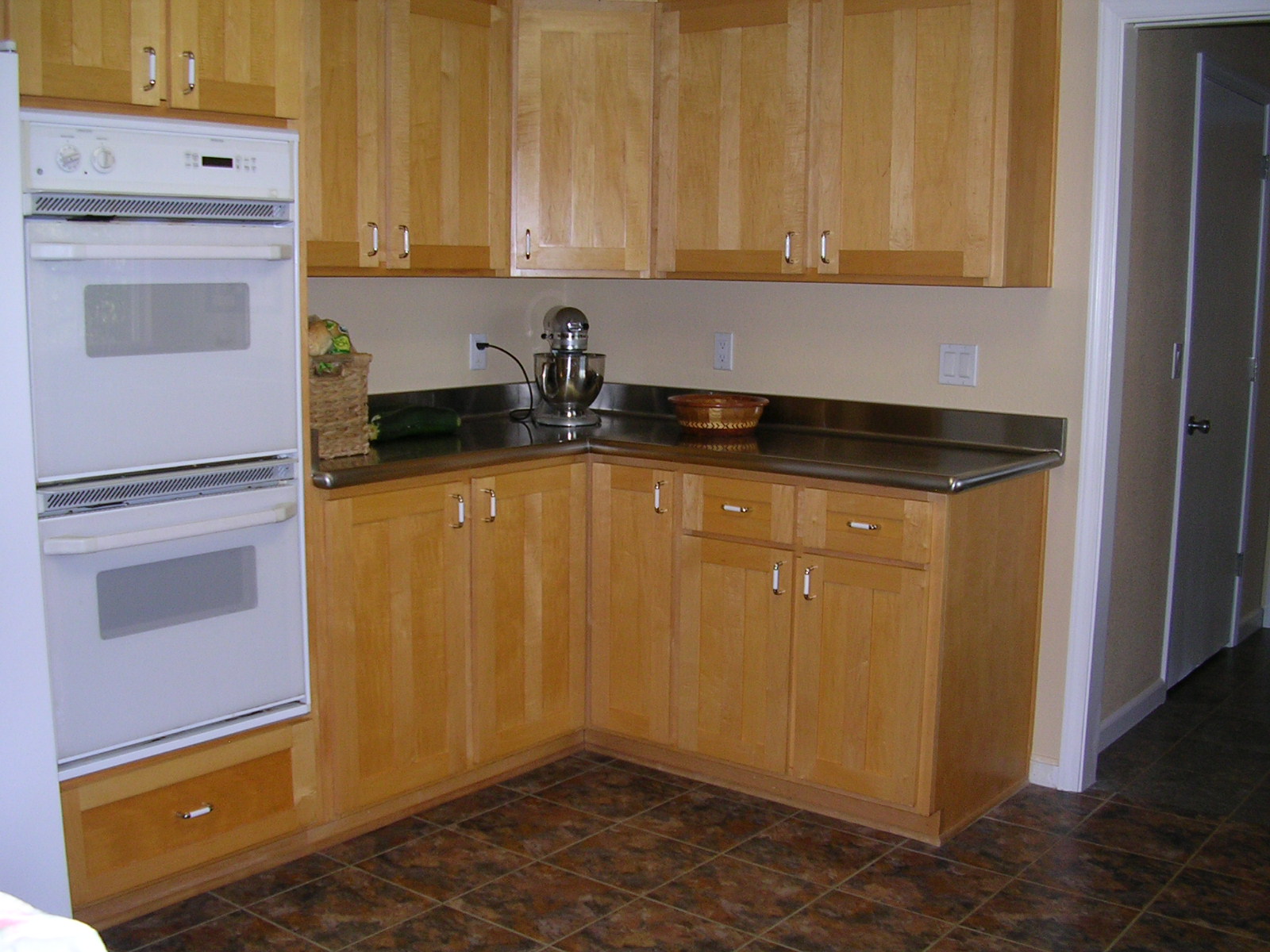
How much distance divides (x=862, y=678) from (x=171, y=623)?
4.92 feet

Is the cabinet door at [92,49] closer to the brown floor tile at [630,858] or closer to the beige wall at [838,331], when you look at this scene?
the beige wall at [838,331]

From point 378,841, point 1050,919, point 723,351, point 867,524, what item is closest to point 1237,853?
point 1050,919

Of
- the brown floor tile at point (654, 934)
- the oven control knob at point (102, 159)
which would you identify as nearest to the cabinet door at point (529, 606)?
the brown floor tile at point (654, 934)

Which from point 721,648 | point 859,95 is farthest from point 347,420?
point 859,95

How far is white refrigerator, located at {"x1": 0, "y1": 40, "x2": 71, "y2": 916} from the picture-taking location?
225 centimetres

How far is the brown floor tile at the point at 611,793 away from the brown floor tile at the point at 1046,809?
81 centimetres

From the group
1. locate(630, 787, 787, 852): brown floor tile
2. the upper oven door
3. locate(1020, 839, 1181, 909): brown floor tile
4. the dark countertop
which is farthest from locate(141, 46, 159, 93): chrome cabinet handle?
locate(1020, 839, 1181, 909): brown floor tile

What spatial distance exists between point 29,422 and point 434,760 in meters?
1.28

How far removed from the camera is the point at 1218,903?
2768 millimetres

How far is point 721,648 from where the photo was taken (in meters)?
3.27

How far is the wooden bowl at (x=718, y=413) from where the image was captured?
3482mm

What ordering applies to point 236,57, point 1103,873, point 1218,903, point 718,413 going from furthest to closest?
1. point 718,413
2. point 1103,873
3. point 1218,903
4. point 236,57

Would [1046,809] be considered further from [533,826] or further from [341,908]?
[341,908]

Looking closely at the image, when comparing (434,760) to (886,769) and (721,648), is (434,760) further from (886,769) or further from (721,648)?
(886,769)
